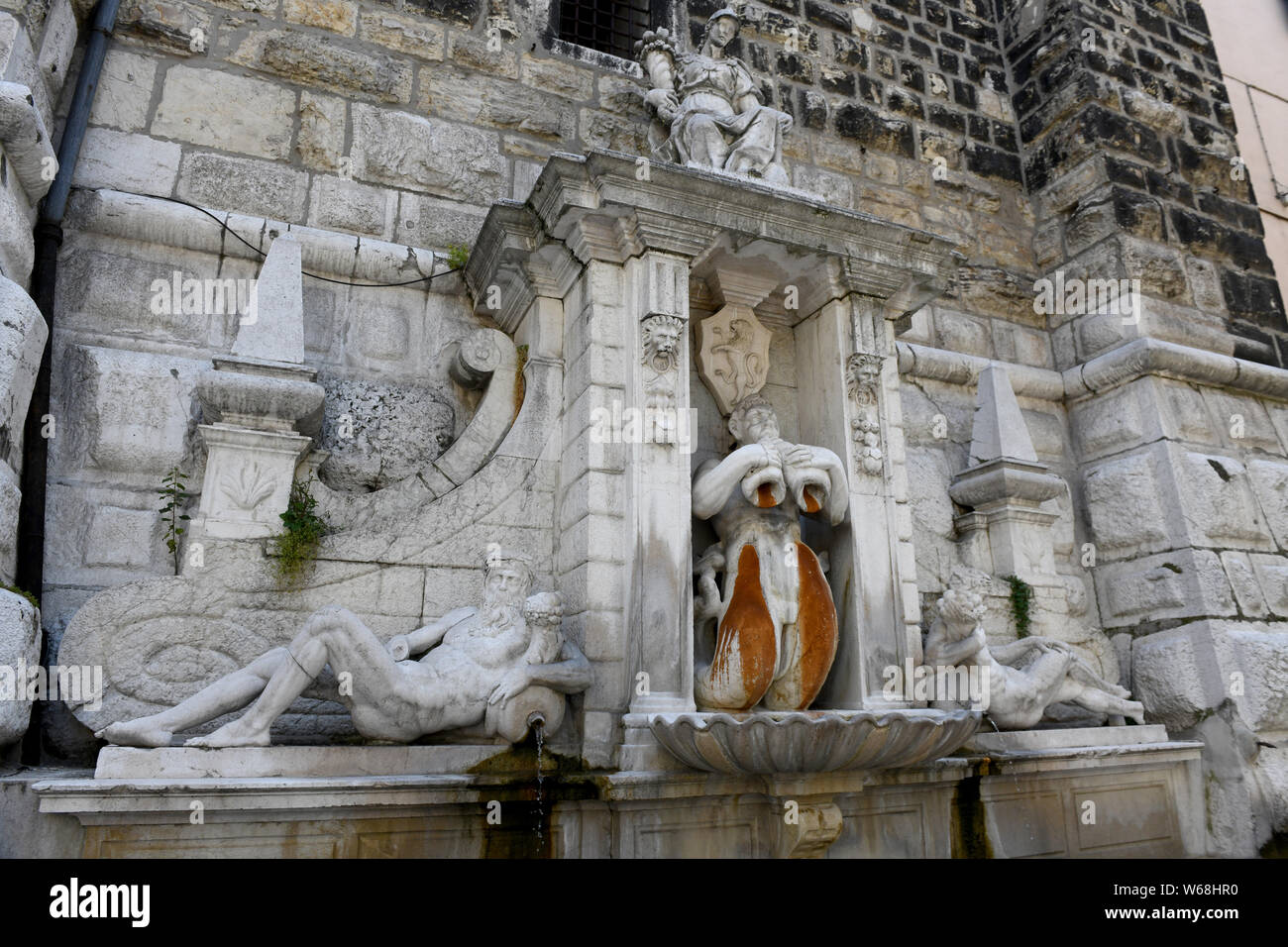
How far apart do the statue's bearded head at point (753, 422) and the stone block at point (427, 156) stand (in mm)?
2069

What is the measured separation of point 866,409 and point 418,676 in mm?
2480

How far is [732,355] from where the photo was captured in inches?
185

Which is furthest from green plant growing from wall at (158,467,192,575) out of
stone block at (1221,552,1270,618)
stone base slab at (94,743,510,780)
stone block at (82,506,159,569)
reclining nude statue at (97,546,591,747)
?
stone block at (1221,552,1270,618)

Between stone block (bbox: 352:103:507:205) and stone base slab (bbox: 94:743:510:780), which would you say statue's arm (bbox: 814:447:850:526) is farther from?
stone block (bbox: 352:103:507:205)

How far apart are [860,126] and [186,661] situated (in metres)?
5.64

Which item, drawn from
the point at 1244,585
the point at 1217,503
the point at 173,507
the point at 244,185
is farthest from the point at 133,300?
the point at 1244,585

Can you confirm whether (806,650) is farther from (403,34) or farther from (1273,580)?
(403,34)

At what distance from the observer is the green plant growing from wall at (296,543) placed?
147 inches

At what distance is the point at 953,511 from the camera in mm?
5770

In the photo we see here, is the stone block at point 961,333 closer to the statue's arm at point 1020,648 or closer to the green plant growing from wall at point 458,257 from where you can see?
the statue's arm at point 1020,648

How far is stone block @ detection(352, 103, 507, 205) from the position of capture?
16.8 ft

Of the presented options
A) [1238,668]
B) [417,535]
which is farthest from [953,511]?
[417,535]

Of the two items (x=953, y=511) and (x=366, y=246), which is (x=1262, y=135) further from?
(x=366, y=246)

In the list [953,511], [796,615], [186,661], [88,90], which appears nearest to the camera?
[186,661]
